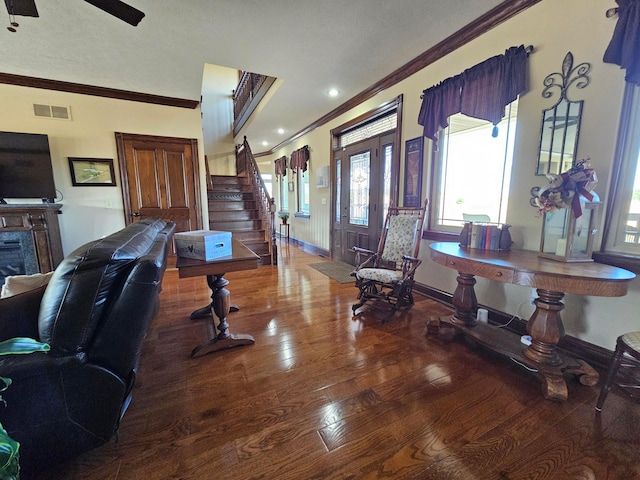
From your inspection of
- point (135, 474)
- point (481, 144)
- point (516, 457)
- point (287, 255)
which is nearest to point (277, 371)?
point (135, 474)

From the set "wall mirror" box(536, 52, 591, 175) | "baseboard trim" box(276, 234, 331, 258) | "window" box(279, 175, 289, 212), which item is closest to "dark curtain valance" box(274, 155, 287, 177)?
"window" box(279, 175, 289, 212)

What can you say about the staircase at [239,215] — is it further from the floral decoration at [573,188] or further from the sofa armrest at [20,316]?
the floral decoration at [573,188]

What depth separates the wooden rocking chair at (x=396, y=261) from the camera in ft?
8.56

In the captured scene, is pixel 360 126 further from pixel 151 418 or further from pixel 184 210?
pixel 151 418

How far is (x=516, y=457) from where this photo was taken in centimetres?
118

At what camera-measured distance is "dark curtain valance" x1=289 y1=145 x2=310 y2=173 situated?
587 centimetres

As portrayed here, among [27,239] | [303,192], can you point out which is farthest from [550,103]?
[27,239]

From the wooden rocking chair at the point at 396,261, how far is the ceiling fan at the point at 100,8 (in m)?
2.64

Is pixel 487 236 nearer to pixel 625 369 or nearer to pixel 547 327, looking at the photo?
pixel 547 327

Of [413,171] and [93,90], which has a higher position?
[93,90]

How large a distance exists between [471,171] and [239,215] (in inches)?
161

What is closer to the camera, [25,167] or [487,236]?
[487,236]

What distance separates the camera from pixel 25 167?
335cm

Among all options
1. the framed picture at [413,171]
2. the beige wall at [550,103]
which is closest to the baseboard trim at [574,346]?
the beige wall at [550,103]
